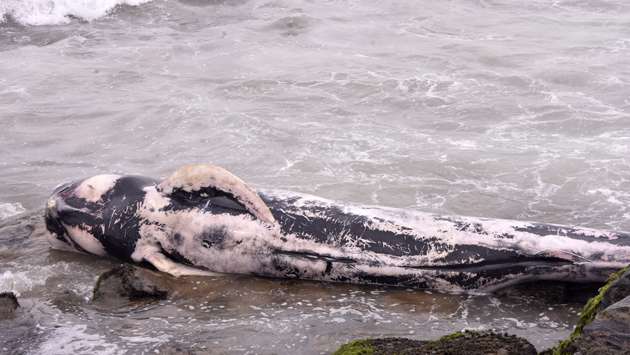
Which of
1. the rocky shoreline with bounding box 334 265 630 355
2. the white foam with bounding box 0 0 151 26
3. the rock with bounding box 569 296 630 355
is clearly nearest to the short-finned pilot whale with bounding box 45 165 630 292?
the rocky shoreline with bounding box 334 265 630 355

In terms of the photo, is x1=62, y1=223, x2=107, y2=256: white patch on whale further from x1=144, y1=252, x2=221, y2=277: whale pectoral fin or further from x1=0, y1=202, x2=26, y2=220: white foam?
x1=0, y1=202, x2=26, y2=220: white foam

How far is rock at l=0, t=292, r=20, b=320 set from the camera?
688 centimetres

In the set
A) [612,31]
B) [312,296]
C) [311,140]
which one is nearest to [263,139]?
[311,140]

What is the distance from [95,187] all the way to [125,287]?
5.03ft

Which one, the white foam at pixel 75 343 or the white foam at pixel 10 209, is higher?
the white foam at pixel 75 343

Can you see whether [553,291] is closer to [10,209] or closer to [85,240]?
[85,240]

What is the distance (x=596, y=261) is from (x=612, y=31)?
10.9 m

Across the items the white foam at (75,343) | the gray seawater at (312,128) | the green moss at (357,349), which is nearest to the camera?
the green moss at (357,349)

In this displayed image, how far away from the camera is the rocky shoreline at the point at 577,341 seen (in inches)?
171

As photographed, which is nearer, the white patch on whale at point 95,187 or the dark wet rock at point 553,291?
Answer: the dark wet rock at point 553,291

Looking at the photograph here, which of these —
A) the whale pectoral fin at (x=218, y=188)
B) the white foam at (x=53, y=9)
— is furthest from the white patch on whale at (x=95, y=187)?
the white foam at (x=53, y=9)

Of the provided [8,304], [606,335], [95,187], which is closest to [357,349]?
[606,335]

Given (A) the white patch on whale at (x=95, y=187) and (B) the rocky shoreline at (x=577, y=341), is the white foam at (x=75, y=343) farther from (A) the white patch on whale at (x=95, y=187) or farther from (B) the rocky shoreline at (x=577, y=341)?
(A) the white patch on whale at (x=95, y=187)

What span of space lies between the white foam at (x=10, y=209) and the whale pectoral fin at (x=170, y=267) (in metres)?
2.54
